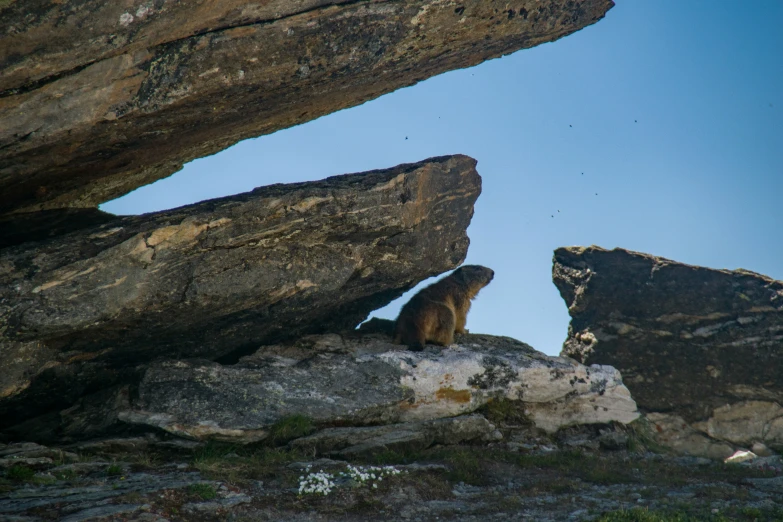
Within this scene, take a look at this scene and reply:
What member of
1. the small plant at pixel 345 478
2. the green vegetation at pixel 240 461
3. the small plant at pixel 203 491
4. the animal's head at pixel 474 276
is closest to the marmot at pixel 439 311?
the animal's head at pixel 474 276

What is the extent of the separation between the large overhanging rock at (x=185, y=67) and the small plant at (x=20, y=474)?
5631mm

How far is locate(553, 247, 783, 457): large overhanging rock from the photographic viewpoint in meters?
20.8

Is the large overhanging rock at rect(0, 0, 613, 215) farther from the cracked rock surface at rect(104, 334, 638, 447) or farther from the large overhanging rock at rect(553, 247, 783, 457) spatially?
the large overhanging rock at rect(553, 247, 783, 457)

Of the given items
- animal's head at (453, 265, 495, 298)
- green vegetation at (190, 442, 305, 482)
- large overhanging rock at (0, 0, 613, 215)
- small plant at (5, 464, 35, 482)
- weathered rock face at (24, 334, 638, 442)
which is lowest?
green vegetation at (190, 442, 305, 482)

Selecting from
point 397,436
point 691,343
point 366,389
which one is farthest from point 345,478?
point 691,343

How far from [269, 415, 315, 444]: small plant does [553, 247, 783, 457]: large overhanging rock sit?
40.8ft

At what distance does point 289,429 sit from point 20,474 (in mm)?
5133

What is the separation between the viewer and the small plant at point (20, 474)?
35.8 ft

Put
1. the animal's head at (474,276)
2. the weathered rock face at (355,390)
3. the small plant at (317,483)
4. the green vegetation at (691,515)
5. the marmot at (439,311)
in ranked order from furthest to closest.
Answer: the animal's head at (474,276) < the marmot at (439,311) < the weathered rock face at (355,390) < the small plant at (317,483) < the green vegetation at (691,515)

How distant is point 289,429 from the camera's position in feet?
45.8

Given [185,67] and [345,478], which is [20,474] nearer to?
[345,478]

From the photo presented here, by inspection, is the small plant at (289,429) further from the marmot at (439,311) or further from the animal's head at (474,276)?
the animal's head at (474,276)

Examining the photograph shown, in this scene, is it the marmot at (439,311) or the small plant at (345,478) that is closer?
the small plant at (345,478)

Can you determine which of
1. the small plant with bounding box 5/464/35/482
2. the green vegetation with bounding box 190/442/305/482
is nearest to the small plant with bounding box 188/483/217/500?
the green vegetation with bounding box 190/442/305/482
